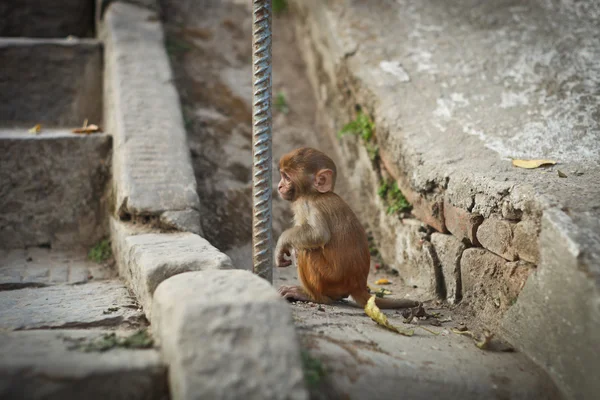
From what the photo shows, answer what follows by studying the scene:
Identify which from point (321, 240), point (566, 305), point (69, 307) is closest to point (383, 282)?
point (321, 240)

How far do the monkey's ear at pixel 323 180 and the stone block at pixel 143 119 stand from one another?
2.98 feet

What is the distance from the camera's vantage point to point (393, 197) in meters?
4.35

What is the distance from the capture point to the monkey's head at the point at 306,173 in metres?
3.50

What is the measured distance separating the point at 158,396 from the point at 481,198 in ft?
6.66

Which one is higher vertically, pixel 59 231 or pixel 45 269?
pixel 59 231

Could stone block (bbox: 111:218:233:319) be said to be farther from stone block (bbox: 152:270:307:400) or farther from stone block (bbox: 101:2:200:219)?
stone block (bbox: 152:270:307:400)

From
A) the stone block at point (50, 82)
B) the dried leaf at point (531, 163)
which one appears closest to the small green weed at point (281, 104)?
the stone block at point (50, 82)

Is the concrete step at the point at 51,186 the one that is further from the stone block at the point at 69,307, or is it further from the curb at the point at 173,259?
the stone block at the point at 69,307

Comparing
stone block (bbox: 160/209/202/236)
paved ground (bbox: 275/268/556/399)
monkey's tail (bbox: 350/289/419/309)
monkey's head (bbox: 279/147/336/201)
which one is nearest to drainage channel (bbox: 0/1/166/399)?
Result: stone block (bbox: 160/209/202/236)

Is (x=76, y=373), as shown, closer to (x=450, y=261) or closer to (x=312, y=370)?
(x=312, y=370)

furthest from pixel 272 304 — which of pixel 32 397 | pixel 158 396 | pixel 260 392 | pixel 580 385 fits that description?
pixel 580 385

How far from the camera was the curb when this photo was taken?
205 centimetres

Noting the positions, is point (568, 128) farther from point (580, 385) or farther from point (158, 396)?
point (158, 396)

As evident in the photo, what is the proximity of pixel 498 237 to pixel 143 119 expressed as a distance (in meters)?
2.80
